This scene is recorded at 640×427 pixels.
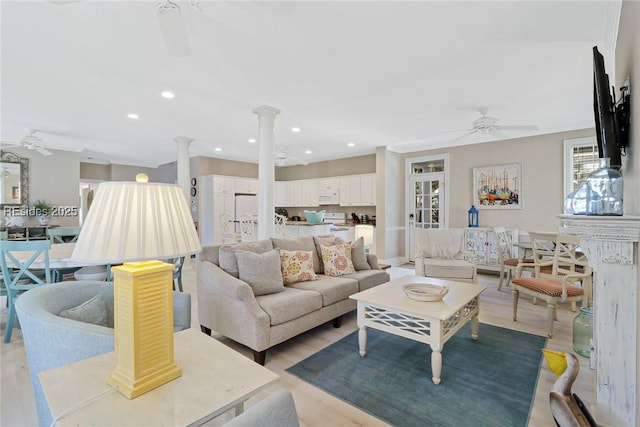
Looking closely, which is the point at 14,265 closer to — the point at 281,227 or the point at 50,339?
the point at 50,339

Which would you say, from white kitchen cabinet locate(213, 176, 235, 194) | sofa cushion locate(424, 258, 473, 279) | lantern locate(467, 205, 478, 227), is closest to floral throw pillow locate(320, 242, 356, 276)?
sofa cushion locate(424, 258, 473, 279)

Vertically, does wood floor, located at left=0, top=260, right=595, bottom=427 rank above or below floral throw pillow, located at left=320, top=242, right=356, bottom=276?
below

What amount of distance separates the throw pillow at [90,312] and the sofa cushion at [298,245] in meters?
1.84

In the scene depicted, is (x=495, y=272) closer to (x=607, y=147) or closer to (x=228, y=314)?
(x=607, y=147)

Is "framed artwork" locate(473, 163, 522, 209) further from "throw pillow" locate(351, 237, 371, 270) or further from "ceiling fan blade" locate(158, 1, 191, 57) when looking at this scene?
"ceiling fan blade" locate(158, 1, 191, 57)

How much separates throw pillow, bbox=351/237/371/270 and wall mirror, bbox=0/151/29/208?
22.3ft

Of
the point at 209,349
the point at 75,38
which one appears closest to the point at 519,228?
the point at 209,349

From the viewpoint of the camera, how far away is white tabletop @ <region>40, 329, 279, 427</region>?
1001mm

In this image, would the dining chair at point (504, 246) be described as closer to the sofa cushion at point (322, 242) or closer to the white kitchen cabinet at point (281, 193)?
the sofa cushion at point (322, 242)

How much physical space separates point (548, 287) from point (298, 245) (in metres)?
2.60

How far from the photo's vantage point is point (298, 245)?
3.62m

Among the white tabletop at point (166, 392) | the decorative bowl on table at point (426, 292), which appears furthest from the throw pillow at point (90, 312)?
the decorative bowl on table at point (426, 292)

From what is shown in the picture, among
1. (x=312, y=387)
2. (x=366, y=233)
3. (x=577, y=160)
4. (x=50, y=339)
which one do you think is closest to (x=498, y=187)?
(x=577, y=160)

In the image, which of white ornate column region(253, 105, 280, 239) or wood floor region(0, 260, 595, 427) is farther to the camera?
white ornate column region(253, 105, 280, 239)
